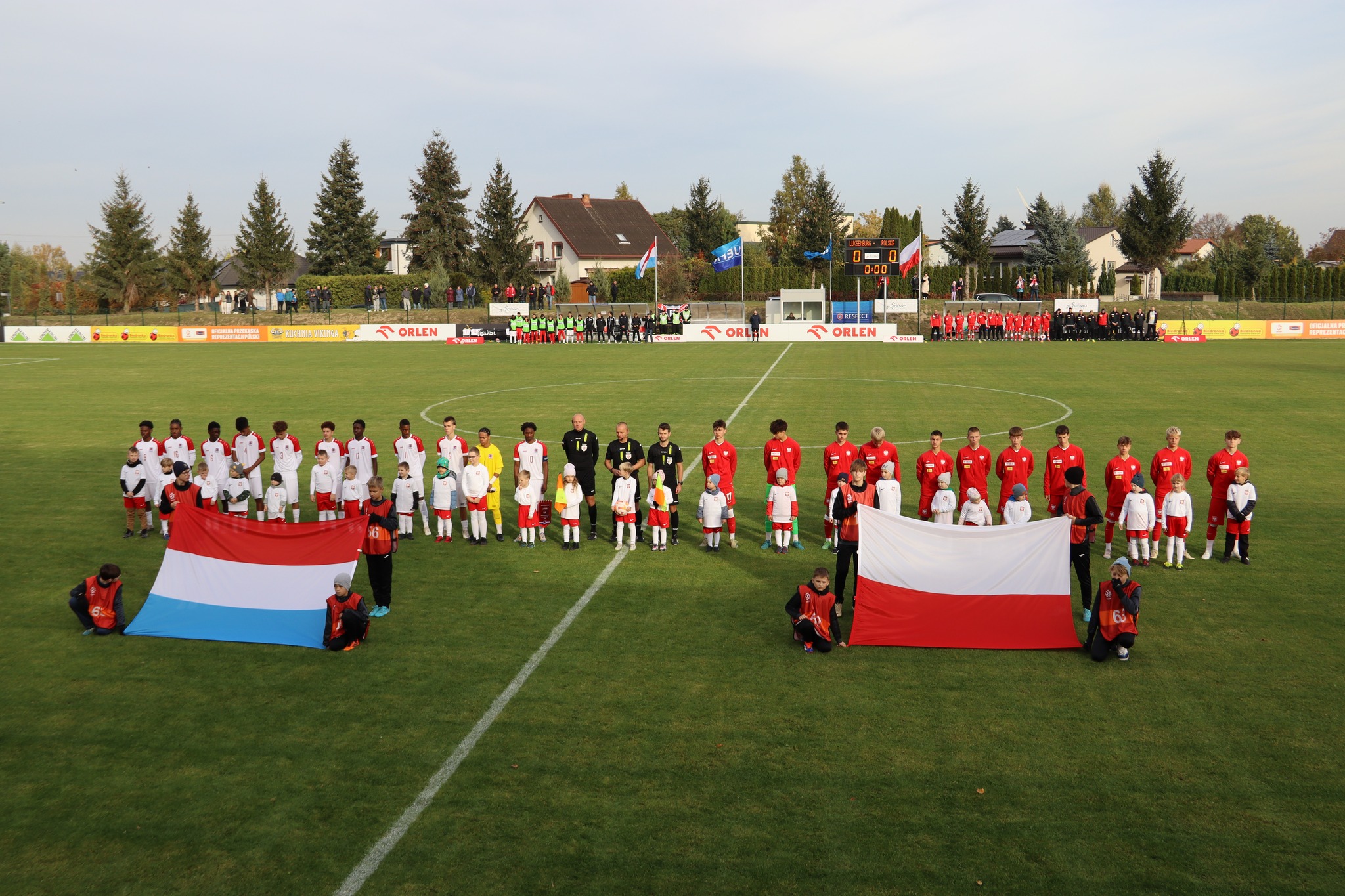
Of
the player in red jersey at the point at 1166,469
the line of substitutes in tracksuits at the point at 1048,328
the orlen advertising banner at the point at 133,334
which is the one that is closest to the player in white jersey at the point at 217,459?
the player in red jersey at the point at 1166,469

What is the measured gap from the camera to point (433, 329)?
63.9m

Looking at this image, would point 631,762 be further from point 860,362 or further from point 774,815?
point 860,362

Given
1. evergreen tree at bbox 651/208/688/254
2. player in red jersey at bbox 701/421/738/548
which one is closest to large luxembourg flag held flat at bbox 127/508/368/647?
player in red jersey at bbox 701/421/738/548

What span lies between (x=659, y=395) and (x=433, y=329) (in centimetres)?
3704

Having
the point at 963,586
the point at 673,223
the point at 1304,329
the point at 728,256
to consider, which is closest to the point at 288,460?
the point at 963,586

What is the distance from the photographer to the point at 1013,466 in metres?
13.8

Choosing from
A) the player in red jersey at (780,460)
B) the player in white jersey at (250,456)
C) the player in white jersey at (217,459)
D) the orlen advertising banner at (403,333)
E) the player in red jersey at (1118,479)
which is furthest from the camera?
the orlen advertising banner at (403,333)

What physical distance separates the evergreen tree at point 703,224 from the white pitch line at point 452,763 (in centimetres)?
9004

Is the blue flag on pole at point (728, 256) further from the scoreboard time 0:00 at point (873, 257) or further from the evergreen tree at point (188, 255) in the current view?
the evergreen tree at point (188, 255)

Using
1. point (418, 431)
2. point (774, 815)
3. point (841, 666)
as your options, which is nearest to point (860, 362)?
point (418, 431)

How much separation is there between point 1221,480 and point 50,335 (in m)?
73.6

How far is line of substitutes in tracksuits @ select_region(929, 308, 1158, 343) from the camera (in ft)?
184

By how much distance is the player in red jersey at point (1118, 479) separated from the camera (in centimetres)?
1335

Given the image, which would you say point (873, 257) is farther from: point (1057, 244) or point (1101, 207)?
point (1101, 207)
